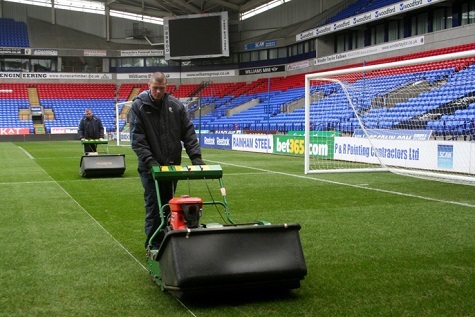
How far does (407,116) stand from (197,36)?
33487 millimetres

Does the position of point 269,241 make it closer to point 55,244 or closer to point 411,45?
point 55,244

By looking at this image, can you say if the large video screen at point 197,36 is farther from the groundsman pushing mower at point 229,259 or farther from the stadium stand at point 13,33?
the groundsman pushing mower at point 229,259

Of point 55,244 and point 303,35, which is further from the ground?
point 303,35

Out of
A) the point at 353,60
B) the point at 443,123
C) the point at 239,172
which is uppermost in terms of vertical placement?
the point at 353,60

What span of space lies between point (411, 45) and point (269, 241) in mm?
30495

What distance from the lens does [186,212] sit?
4.99 meters

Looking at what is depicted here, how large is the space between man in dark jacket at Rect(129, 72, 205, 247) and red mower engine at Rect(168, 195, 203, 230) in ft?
2.01

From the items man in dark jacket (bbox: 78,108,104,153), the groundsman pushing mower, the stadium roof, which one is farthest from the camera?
the stadium roof

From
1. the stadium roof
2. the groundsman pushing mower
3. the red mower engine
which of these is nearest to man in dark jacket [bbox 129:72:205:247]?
the red mower engine

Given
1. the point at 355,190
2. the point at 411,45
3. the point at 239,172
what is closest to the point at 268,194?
the point at 355,190

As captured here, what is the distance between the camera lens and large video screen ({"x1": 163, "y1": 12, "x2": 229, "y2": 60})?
46.3 metres

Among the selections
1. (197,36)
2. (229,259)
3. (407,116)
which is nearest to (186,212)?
(229,259)

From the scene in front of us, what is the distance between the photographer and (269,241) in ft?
15.3

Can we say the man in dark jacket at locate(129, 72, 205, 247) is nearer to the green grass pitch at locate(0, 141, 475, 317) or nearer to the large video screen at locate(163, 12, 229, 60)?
the green grass pitch at locate(0, 141, 475, 317)
